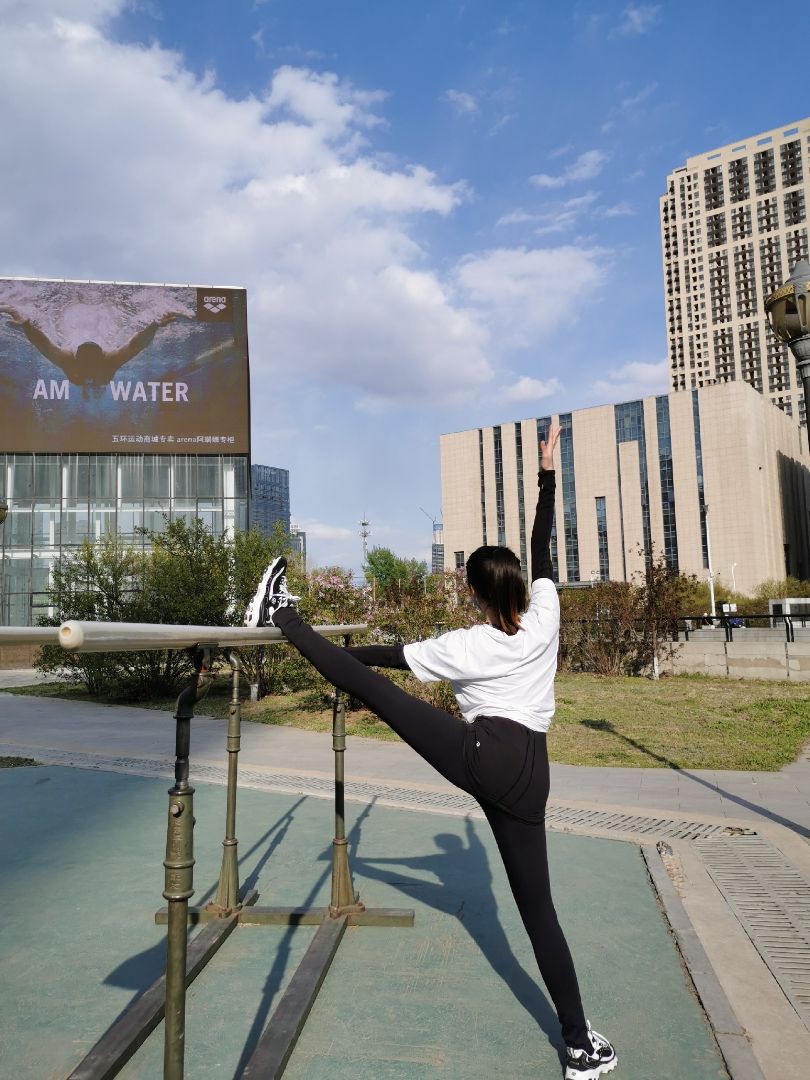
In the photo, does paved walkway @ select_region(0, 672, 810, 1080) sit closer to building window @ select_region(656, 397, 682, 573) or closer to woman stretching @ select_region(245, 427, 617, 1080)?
woman stretching @ select_region(245, 427, 617, 1080)

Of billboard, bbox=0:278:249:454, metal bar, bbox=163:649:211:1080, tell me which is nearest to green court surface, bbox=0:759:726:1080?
metal bar, bbox=163:649:211:1080

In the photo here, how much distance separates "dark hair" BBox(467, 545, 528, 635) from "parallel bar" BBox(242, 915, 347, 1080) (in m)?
1.80

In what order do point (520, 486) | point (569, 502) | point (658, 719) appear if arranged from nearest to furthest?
point (658, 719) < point (569, 502) < point (520, 486)

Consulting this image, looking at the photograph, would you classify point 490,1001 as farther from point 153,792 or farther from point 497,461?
point 497,461

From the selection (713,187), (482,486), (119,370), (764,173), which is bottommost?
(482,486)

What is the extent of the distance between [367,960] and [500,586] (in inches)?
90.4

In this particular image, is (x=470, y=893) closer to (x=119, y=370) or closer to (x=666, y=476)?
(x=119, y=370)

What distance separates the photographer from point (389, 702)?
2.65 metres

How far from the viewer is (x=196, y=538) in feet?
57.8

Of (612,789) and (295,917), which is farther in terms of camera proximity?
(612,789)

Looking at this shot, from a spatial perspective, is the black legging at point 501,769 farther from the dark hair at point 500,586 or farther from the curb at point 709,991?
the curb at point 709,991

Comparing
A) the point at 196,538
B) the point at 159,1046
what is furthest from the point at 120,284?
the point at 159,1046

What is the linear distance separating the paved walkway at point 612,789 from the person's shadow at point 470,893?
480 mm

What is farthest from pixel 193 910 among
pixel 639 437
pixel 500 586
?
pixel 639 437
